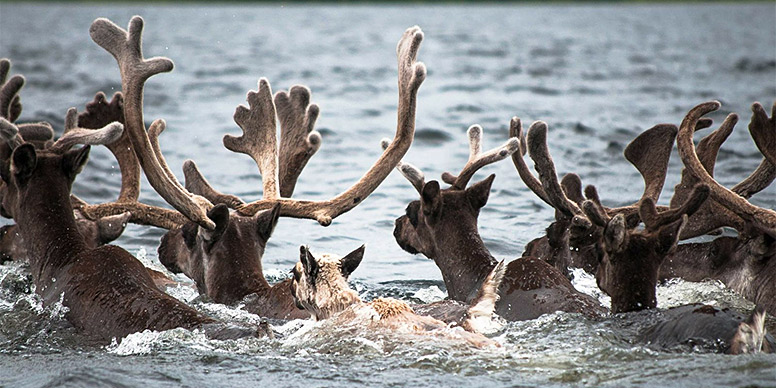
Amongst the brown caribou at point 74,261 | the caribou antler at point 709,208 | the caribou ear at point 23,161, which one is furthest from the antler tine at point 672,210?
the caribou ear at point 23,161

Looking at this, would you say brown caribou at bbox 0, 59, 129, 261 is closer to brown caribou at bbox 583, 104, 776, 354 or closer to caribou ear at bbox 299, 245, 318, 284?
caribou ear at bbox 299, 245, 318, 284

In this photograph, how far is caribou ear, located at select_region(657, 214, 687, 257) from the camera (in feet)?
20.6

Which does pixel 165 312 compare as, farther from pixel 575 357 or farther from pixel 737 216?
pixel 737 216

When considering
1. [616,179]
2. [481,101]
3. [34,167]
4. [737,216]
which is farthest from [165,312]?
[481,101]

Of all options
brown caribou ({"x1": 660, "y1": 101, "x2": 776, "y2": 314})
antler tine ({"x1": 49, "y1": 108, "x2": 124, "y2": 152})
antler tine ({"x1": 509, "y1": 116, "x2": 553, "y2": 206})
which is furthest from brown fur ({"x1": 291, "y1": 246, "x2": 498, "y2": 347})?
brown caribou ({"x1": 660, "y1": 101, "x2": 776, "y2": 314})

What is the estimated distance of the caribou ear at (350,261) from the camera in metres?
6.42

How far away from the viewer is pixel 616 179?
1362 cm

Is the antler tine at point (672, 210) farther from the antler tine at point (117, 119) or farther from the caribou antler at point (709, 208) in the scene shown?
the antler tine at point (117, 119)

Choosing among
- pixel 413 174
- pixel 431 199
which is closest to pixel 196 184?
pixel 413 174

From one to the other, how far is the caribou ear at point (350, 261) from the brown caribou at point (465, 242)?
108 cm

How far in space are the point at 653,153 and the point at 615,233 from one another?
2372 mm

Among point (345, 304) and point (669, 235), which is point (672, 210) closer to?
point (669, 235)

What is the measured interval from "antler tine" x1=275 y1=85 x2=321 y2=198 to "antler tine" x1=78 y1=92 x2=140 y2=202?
1.18 m

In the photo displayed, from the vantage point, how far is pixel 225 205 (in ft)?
24.5
